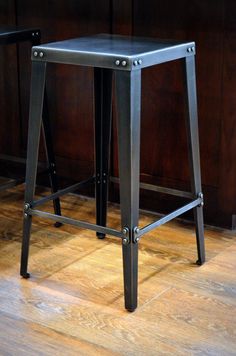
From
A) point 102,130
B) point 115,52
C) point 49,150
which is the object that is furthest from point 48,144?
point 115,52

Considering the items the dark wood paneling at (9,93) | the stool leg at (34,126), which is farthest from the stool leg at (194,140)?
the dark wood paneling at (9,93)

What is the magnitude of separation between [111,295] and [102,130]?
0.54 metres

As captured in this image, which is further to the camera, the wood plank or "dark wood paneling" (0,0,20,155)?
"dark wood paneling" (0,0,20,155)

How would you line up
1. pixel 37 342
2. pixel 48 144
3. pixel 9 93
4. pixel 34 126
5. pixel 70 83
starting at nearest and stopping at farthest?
pixel 37 342 < pixel 34 126 < pixel 48 144 < pixel 70 83 < pixel 9 93

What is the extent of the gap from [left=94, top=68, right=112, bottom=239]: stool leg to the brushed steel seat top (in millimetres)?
198

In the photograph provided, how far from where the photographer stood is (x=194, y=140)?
1915 mm

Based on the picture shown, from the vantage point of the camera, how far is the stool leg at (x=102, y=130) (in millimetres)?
2041

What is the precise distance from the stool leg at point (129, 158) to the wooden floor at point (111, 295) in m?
0.12

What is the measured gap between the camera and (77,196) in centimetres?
261

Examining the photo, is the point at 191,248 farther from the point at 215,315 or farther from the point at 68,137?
the point at 68,137

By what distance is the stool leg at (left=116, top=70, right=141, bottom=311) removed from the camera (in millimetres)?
1638

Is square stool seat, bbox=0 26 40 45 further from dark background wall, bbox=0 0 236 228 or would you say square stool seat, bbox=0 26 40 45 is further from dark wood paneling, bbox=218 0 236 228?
dark wood paneling, bbox=218 0 236 228

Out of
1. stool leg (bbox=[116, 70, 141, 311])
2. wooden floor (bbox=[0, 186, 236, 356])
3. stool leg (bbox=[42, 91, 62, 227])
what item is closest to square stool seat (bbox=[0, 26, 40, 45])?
stool leg (bbox=[42, 91, 62, 227])

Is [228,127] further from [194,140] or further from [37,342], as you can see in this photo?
[37,342]
